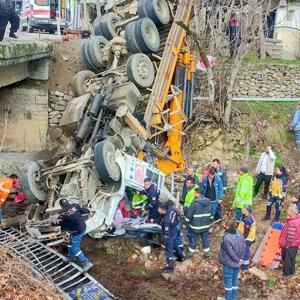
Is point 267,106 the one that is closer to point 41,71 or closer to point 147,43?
point 147,43

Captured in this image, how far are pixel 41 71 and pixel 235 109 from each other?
5.42m

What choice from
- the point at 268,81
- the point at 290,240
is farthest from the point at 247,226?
the point at 268,81

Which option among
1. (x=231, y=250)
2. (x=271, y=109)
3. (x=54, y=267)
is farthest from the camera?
(x=271, y=109)

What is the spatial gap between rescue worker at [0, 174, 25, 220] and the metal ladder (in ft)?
2.82

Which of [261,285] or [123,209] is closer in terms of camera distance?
[261,285]

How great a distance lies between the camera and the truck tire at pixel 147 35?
923 centimetres

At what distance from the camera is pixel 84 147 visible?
820 cm

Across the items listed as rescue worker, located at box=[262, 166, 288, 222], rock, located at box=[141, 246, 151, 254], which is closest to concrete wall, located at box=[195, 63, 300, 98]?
rescue worker, located at box=[262, 166, 288, 222]

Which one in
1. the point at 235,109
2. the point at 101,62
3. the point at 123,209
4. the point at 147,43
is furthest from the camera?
the point at 235,109

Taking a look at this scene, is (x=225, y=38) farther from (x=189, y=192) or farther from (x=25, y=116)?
(x=189, y=192)

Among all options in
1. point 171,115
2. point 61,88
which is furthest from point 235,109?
point 61,88

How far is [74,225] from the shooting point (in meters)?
6.96

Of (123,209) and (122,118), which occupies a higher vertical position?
(122,118)

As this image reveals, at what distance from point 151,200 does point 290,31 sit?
1299 cm
